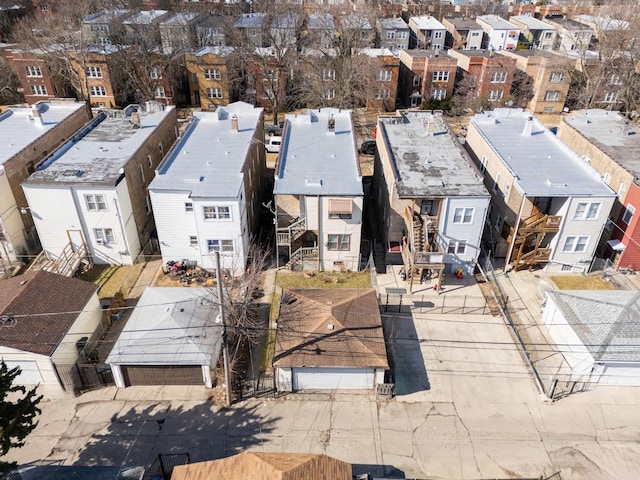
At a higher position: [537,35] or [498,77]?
[537,35]

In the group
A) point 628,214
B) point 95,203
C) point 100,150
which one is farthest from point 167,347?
point 628,214

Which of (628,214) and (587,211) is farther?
(628,214)

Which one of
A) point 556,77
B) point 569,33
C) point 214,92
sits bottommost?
point 214,92

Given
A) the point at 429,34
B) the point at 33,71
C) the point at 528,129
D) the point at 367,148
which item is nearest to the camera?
the point at 528,129

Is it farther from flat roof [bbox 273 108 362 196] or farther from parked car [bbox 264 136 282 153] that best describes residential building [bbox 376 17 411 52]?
flat roof [bbox 273 108 362 196]

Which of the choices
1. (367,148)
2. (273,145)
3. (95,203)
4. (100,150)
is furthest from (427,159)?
(100,150)

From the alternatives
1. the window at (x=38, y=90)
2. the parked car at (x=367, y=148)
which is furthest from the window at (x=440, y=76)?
the window at (x=38, y=90)

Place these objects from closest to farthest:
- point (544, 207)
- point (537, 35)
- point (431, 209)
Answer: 1. point (431, 209)
2. point (544, 207)
3. point (537, 35)

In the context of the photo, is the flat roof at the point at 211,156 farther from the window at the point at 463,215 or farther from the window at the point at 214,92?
the window at the point at 214,92

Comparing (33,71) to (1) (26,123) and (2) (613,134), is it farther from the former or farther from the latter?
(2) (613,134)
